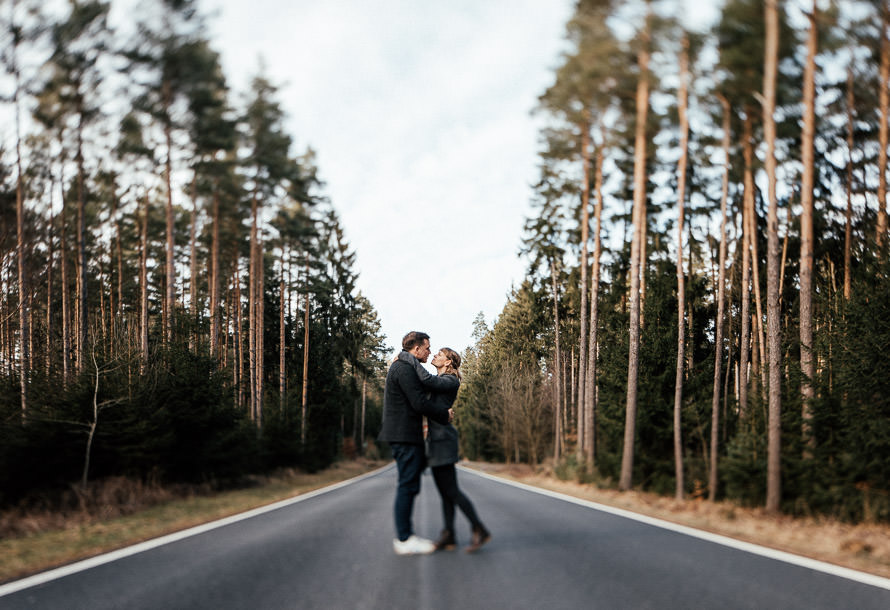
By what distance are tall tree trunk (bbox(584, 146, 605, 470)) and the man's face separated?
1736 centimetres

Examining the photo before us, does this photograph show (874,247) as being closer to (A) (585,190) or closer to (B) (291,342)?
(A) (585,190)

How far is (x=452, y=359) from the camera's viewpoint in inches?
243

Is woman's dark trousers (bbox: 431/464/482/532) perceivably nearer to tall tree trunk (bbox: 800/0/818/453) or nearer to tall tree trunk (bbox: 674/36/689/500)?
tall tree trunk (bbox: 800/0/818/453)

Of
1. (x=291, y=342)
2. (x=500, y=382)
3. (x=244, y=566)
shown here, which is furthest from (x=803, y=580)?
(x=500, y=382)

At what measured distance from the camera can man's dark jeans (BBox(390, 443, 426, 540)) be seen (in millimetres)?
5742

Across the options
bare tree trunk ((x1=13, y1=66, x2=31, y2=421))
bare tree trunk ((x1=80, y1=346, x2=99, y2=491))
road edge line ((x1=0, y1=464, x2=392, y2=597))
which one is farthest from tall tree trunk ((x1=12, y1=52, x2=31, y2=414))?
road edge line ((x1=0, y1=464, x2=392, y2=597))

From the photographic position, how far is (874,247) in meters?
12.0

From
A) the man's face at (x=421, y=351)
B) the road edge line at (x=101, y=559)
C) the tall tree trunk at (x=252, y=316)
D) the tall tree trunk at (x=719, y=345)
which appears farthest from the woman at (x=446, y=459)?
the tall tree trunk at (x=252, y=316)

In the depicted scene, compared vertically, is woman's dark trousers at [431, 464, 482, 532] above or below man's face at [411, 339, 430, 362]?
below

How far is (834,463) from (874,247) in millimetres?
3999

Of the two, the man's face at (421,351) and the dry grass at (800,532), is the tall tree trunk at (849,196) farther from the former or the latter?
Answer: the man's face at (421,351)

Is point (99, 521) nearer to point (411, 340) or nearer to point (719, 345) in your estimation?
point (411, 340)

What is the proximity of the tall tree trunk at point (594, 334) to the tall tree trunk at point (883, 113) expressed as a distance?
8601 mm

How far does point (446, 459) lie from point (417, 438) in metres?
0.32
